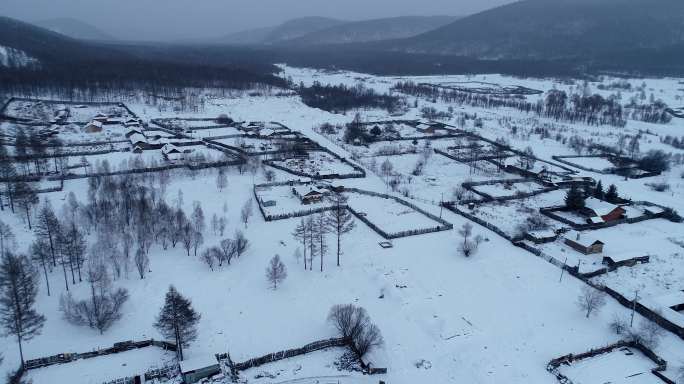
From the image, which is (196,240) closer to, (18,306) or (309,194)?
(18,306)

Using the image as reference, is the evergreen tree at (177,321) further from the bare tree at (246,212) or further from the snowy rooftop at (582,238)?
the snowy rooftop at (582,238)

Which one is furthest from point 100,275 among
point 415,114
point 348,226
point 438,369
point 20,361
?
point 415,114

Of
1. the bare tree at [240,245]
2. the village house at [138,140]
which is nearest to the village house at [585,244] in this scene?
the bare tree at [240,245]

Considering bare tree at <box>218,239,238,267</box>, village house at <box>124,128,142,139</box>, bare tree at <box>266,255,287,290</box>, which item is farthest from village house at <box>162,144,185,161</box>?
bare tree at <box>266,255,287,290</box>

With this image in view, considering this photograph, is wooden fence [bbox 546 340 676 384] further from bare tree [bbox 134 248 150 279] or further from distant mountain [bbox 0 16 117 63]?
distant mountain [bbox 0 16 117 63]

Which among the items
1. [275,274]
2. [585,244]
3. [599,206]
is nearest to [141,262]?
[275,274]

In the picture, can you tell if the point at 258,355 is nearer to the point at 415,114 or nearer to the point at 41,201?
the point at 41,201
